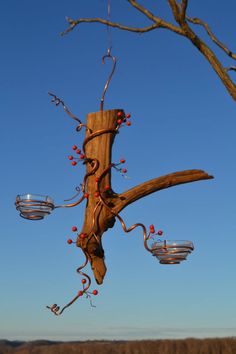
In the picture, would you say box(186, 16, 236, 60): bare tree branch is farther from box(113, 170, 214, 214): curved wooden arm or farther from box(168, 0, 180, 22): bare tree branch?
box(113, 170, 214, 214): curved wooden arm

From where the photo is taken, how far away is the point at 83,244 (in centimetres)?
269

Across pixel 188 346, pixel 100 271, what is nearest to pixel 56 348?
pixel 188 346

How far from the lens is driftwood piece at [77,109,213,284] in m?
2.62

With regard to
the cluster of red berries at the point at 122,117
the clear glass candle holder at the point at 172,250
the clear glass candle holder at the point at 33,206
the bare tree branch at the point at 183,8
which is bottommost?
the clear glass candle holder at the point at 172,250

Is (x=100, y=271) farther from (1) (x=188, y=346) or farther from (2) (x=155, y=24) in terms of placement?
(1) (x=188, y=346)

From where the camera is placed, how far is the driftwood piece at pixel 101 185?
→ 8.61ft

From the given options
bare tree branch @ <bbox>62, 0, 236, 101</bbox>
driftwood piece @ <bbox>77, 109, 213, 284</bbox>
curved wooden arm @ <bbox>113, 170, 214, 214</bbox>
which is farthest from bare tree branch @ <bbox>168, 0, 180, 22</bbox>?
curved wooden arm @ <bbox>113, 170, 214, 214</bbox>

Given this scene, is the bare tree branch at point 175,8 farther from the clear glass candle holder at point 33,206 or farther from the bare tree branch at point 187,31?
the clear glass candle holder at point 33,206

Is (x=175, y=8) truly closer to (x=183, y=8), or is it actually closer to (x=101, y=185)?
(x=183, y=8)

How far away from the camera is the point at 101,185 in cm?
277

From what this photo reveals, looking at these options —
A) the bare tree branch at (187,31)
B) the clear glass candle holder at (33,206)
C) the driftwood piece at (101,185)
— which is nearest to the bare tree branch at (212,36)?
the bare tree branch at (187,31)

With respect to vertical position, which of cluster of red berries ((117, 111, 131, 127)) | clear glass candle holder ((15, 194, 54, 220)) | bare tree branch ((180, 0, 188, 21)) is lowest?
clear glass candle holder ((15, 194, 54, 220))

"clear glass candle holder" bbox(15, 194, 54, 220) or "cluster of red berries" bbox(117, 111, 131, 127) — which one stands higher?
"cluster of red berries" bbox(117, 111, 131, 127)

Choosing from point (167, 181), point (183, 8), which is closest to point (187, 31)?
point (183, 8)
